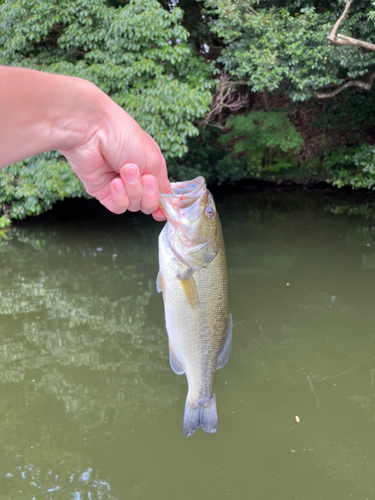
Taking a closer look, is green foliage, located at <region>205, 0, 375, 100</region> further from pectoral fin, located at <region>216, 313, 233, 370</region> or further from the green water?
pectoral fin, located at <region>216, 313, 233, 370</region>

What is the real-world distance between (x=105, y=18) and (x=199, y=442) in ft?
25.4

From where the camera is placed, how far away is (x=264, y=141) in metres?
12.7

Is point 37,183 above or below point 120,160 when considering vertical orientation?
below

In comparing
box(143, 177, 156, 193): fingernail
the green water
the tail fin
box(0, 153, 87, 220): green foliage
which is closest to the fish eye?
box(143, 177, 156, 193): fingernail

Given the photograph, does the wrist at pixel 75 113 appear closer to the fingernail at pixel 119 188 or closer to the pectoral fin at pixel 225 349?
the fingernail at pixel 119 188

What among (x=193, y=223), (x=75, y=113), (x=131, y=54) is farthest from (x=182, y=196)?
(x=131, y=54)

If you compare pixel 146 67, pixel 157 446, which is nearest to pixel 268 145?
pixel 146 67

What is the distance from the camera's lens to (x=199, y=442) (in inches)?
155

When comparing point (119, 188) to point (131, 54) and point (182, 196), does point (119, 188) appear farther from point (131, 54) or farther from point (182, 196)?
point (131, 54)

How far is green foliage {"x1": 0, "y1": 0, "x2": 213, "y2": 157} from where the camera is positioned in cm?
806

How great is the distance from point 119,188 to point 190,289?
579 mm

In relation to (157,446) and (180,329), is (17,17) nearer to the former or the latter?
(157,446)

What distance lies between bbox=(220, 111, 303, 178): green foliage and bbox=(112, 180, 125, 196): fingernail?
11791 mm

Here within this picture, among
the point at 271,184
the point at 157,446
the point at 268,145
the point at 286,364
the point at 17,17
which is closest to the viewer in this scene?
the point at 157,446
